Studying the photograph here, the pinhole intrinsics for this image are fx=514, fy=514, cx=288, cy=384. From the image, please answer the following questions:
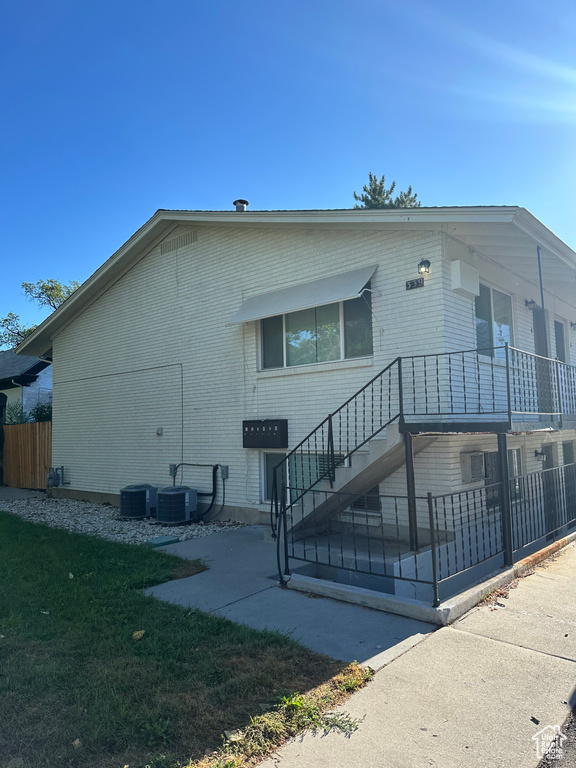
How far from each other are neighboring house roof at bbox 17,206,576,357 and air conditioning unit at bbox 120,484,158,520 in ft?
18.9

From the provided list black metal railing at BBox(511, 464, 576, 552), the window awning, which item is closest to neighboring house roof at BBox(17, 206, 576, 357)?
the window awning

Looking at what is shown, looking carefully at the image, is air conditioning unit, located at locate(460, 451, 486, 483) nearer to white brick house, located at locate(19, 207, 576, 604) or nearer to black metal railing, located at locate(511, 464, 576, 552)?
white brick house, located at locate(19, 207, 576, 604)

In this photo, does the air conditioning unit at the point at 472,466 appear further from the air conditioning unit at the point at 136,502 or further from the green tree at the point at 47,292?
the green tree at the point at 47,292

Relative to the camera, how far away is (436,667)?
3.85 m

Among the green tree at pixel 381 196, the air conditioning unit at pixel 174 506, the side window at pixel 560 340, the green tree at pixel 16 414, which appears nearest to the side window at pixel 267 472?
the air conditioning unit at pixel 174 506

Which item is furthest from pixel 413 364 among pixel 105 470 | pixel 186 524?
pixel 105 470

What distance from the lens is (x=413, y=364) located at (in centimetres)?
753

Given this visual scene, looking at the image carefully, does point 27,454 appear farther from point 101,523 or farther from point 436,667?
point 436,667

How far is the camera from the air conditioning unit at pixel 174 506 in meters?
10.2

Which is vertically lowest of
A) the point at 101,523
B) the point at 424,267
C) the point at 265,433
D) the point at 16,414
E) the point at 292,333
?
the point at 101,523

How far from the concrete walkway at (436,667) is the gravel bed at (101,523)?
125 inches

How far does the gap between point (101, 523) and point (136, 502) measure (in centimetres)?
79

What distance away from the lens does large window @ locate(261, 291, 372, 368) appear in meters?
8.58

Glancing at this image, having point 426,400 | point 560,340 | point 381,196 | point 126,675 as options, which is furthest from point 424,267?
point 381,196
